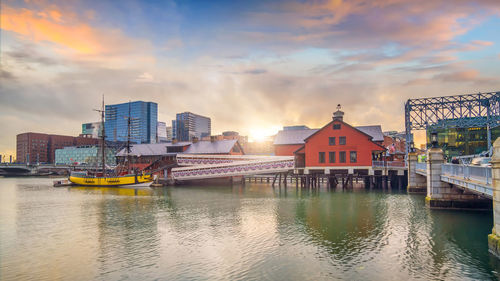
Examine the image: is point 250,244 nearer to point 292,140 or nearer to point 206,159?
point 292,140

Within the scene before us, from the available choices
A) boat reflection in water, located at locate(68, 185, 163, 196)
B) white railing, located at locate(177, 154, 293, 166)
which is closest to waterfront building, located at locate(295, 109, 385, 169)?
white railing, located at locate(177, 154, 293, 166)

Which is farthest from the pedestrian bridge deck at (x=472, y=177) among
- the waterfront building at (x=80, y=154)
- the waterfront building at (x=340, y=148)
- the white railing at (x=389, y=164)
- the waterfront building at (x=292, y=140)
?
the waterfront building at (x=80, y=154)

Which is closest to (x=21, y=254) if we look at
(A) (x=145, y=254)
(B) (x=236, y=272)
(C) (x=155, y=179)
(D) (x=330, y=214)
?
(A) (x=145, y=254)

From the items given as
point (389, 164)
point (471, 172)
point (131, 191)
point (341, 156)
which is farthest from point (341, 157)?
point (131, 191)

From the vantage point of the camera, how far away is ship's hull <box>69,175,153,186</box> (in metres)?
61.9

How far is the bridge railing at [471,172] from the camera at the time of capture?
16483 mm

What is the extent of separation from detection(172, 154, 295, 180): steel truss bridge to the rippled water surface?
908 inches

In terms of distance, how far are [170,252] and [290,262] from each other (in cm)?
678

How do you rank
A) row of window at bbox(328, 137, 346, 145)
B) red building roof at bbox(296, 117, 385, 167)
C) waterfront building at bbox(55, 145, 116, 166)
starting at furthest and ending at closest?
waterfront building at bbox(55, 145, 116, 166) → row of window at bbox(328, 137, 346, 145) → red building roof at bbox(296, 117, 385, 167)

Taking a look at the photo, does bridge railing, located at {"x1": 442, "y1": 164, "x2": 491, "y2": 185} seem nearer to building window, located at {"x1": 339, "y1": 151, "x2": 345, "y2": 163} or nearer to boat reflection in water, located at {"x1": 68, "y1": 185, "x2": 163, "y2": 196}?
building window, located at {"x1": 339, "y1": 151, "x2": 345, "y2": 163}

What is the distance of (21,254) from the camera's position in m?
17.8

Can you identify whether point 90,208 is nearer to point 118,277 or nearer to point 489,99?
point 118,277

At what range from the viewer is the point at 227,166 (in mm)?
58562

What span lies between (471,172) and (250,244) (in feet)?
47.4
